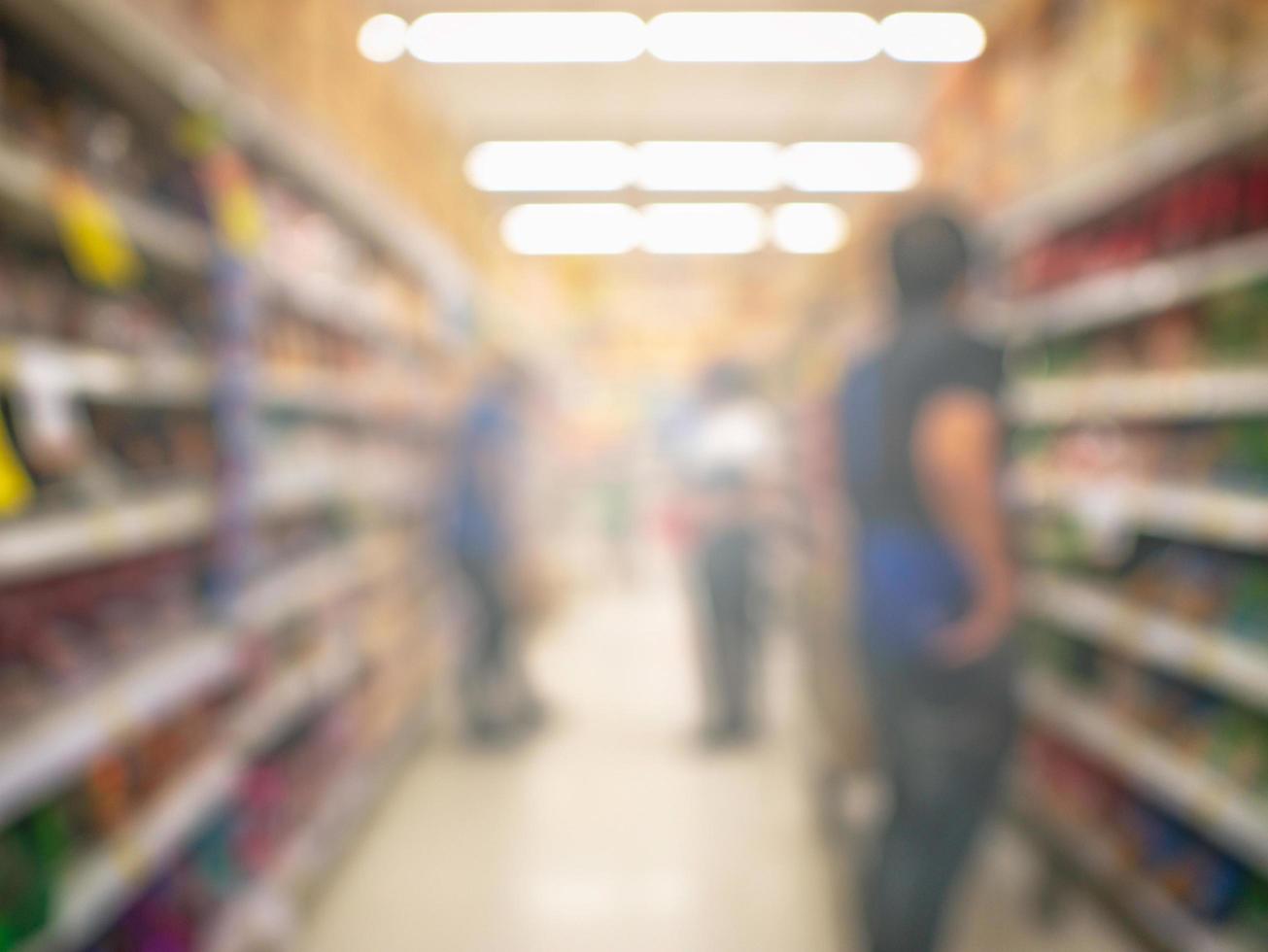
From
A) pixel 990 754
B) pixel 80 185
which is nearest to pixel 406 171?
pixel 80 185

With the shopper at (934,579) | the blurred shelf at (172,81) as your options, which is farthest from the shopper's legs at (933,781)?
the blurred shelf at (172,81)

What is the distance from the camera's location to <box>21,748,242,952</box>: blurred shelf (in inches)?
52.7

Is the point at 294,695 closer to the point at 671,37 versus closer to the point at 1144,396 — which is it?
the point at 1144,396

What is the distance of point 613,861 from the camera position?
9.49 feet

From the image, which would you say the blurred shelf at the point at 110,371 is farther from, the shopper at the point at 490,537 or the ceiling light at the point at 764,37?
the ceiling light at the point at 764,37

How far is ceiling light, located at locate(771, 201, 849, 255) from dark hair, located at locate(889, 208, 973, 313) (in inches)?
270

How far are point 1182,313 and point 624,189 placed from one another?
6584 millimetres

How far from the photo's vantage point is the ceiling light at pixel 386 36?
4.85 meters

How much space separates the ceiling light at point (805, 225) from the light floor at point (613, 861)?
19.7 ft

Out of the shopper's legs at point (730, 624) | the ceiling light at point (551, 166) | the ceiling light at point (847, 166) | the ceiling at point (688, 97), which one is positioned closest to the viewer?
the shopper's legs at point (730, 624)

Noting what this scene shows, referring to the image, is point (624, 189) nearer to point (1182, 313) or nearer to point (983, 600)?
point (1182, 313)

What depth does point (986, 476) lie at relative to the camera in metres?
1.73

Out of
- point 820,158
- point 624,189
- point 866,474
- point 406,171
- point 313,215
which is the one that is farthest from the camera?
point 624,189

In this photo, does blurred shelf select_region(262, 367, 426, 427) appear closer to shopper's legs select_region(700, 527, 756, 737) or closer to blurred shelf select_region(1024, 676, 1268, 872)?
shopper's legs select_region(700, 527, 756, 737)
